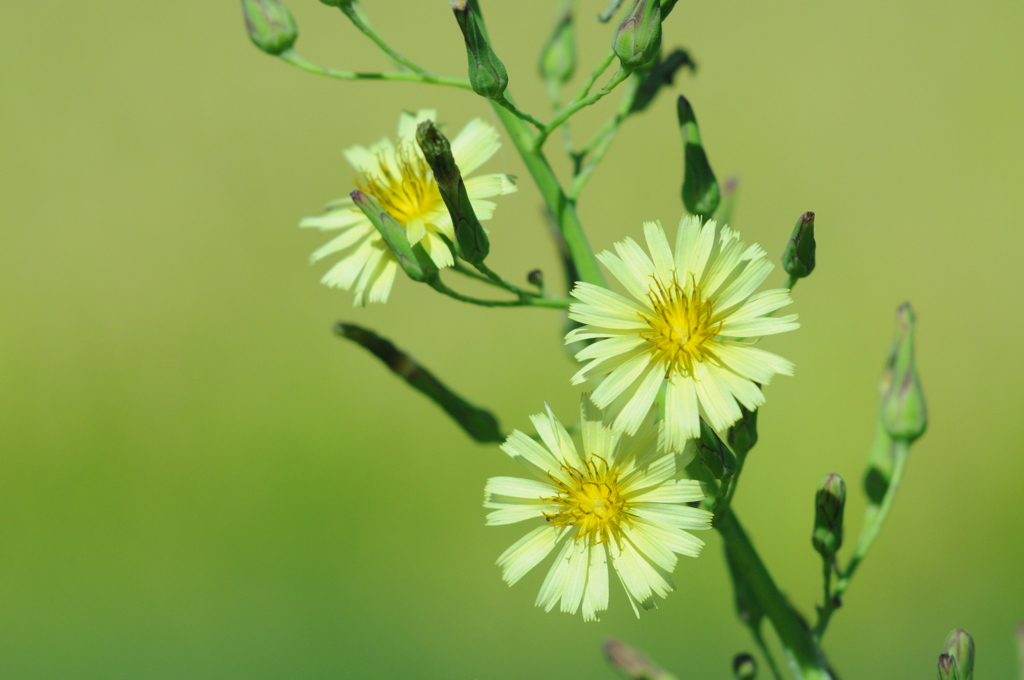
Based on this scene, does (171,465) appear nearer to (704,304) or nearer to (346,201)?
(346,201)

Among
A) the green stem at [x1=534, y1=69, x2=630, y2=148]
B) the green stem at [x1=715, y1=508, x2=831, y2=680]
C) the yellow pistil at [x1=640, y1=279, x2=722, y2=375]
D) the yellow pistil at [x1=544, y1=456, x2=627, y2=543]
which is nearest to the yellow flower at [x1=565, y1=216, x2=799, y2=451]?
the yellow pistil at [x1=640, y1=279, x2=722, y2=375]

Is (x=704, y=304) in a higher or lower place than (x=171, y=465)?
higher

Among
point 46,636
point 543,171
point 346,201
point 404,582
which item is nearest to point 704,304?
point 543,171

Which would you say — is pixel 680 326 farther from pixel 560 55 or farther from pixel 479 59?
pixel 560 55

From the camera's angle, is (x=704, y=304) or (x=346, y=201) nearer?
(x=704, y=304)

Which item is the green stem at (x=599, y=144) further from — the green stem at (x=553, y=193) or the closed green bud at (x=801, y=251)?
the closed green bud at (x=801, y=251)

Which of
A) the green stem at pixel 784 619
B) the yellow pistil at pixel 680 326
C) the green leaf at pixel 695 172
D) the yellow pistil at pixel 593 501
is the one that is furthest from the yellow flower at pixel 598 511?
the green leaf at pixel 695 172

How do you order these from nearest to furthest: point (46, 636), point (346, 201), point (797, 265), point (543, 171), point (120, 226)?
point (797, 265), point (543, 171), point (346, 201), point (46, 636), point (120, 226)

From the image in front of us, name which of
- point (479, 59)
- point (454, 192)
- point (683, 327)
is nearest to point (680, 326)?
point (683, 327)
